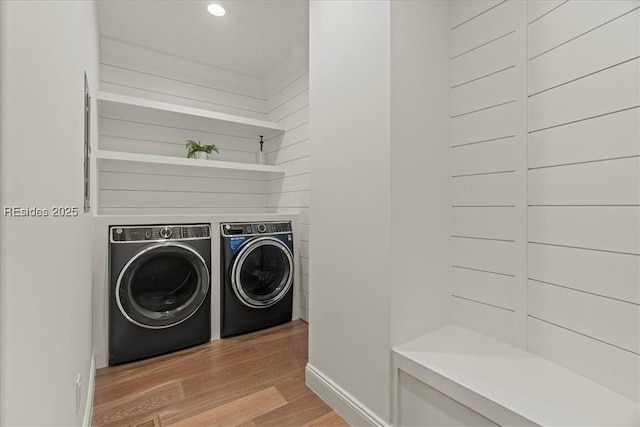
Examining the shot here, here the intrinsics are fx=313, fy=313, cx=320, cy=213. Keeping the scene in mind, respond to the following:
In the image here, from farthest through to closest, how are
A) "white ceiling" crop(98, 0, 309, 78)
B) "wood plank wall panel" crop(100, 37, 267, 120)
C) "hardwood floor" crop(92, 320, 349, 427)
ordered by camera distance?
"wood plank wall panel" crop(100, 37, 267, 120)
"white ceiling" crop(98, 0, 309, 78)
"hardwood floor" crop(92, 320, 349, 427)

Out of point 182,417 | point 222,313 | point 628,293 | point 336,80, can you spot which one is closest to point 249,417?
point 182,417

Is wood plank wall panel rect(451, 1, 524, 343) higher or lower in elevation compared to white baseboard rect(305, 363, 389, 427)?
higher

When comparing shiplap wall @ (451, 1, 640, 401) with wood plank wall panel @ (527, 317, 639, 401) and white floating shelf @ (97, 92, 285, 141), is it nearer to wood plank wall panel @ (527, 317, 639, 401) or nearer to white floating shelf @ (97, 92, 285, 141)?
wood plank wall panel @ (527, 317, 639, 401)

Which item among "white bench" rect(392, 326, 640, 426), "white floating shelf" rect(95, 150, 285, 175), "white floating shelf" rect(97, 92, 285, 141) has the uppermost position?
"white floating shelf" rect(97, 92, 285, 141)

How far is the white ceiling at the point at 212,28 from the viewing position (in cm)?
232

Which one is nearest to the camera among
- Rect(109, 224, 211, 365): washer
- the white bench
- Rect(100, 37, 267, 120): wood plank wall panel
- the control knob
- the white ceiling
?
the white bench

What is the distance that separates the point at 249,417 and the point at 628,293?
1662mm

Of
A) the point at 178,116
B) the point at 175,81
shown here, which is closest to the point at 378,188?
the point at 178,116

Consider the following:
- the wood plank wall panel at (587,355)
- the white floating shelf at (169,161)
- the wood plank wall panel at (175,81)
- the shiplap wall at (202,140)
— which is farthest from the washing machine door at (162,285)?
the wood plank wall panel at (587,355)

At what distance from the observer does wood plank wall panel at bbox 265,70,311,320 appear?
2.91 meters

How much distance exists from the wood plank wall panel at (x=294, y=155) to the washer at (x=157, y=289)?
2.88 ft

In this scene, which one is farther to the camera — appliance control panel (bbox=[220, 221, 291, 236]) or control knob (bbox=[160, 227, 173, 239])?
appliance control panel (bbox=[220, 221, 291, 236])

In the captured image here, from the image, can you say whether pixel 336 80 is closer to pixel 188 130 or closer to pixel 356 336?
pixel 356 336

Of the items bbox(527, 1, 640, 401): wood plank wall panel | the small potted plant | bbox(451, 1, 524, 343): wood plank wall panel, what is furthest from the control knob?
bbox(527, 1, 640, 401): wood plank wall panel
